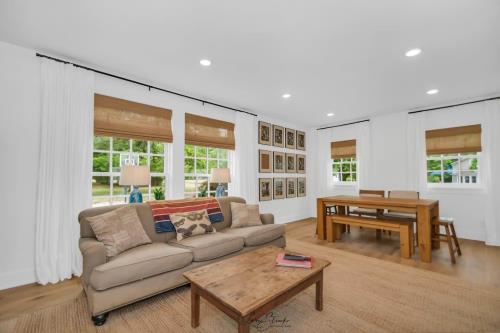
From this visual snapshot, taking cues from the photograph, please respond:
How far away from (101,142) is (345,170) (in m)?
5.66

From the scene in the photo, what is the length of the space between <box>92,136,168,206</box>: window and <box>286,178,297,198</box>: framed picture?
3.30 meters

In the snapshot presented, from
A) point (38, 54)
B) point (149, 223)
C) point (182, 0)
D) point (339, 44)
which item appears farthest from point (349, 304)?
point (38, 54)

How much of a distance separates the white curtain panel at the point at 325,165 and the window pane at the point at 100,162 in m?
5.32

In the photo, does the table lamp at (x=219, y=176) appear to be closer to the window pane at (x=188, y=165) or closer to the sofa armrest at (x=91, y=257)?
the window pane at (x=188, y=165)

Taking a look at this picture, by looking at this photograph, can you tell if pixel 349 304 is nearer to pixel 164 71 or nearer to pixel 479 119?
pixel 164 71

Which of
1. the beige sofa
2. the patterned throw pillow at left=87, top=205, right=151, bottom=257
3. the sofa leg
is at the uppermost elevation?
the patterned throw pillow at left=87, top=205, right=151, bottom=257

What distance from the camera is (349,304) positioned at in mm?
2213

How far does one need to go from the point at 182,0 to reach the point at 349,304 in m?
3.11

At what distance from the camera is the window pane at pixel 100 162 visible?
3.28 metres

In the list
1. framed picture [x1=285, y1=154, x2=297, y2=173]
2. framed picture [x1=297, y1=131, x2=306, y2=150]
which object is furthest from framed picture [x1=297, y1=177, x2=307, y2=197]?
framed picture [x1=297, y1=131, x2=306, y2=150]

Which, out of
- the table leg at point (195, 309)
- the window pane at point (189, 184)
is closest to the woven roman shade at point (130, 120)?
the window pane at point (189, 184)

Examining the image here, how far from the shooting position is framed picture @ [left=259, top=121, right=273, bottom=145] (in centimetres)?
550

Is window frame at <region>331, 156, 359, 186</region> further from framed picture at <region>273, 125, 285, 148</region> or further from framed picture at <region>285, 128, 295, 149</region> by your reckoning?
framed picture at <region>273, 125, 285, 148</region>

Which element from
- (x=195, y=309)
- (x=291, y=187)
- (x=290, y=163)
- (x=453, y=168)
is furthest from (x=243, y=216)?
(x=453, y=168)
